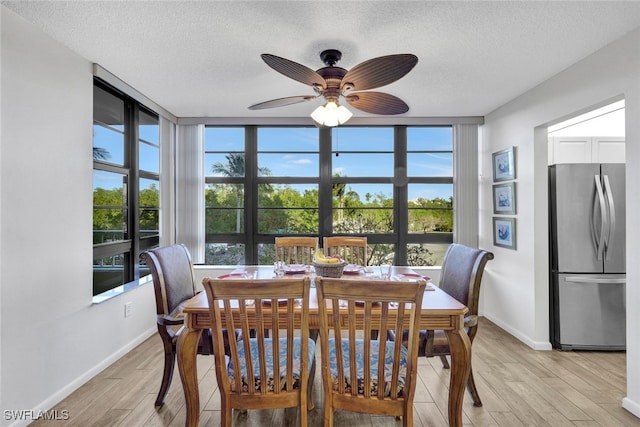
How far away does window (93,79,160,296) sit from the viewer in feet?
9.55

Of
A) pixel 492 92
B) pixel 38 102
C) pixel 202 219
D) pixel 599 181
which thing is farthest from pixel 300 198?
pixel 599 181

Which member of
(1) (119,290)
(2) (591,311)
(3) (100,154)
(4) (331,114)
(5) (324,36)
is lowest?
(2) (591,311)

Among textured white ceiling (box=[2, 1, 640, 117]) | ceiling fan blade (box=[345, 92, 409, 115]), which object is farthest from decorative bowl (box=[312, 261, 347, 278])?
textured white ceiling (box=[2, 1, 640, 117])

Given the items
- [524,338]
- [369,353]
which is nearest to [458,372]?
[369,353]

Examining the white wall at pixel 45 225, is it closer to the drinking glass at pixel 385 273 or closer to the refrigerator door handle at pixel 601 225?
the drinking glass at pixel 385 273

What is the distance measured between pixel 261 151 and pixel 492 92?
2724 mm

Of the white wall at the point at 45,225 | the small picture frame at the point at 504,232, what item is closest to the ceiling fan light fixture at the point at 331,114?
the white wall at the point at 45,225

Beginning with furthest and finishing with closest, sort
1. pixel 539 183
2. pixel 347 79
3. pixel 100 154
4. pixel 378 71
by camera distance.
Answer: pixel 539 183 → pixel 100 154 → pixel 347 79 → pixel 378 71

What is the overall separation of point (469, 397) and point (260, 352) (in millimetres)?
1679

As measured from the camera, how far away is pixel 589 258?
3057 mm

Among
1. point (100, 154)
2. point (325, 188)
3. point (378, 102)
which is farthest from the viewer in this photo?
point (325, 188)

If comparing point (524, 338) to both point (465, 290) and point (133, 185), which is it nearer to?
point (465, 290)

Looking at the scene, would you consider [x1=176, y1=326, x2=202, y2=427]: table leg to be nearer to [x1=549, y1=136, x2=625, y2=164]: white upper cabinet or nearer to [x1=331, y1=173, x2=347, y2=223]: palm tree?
[x1=331, y1=173, x2=347, y2=223]: palm tree

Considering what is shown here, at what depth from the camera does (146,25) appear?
Answer: 2.11 m
